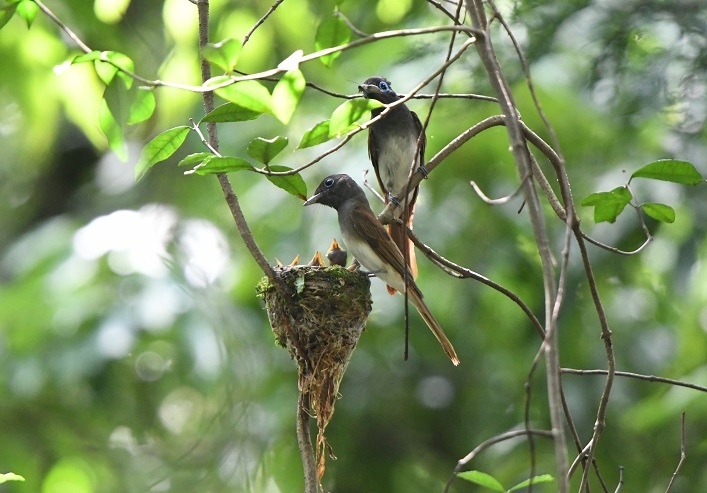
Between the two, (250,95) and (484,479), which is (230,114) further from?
(484,479)

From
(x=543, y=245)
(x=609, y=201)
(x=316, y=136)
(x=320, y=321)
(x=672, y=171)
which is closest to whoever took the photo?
(x=543, y=245)

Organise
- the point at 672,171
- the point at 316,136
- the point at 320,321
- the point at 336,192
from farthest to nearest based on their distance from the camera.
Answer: the point at 336,192
the point at 320,321
the point at 672,171
the point at 316,136

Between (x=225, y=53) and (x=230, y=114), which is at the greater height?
(x=230, y=114)

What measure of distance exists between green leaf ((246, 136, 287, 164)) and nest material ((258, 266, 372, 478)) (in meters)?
1.21

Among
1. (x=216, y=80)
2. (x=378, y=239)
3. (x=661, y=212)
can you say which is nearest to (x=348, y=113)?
(x=216, y=80)

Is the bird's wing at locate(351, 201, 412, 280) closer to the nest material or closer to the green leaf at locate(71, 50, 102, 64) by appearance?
the nest material

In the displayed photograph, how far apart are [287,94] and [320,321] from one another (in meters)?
1.81

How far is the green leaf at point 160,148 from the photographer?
1.94 m

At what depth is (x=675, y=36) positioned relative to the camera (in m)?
4.37

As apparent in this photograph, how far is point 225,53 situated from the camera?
1.54m

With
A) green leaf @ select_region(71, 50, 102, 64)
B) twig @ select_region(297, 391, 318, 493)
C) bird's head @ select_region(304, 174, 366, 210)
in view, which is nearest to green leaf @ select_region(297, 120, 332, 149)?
green leaf @ select_region(71, 50, 102, 64)

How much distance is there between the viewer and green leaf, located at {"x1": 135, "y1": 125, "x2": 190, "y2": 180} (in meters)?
1.94

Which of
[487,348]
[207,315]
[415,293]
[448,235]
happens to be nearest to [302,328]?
Result: [415,293]

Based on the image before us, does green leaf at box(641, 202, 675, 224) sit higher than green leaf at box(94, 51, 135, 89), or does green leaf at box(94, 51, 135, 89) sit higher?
green leaf at box(94, 51, 135, 89)
